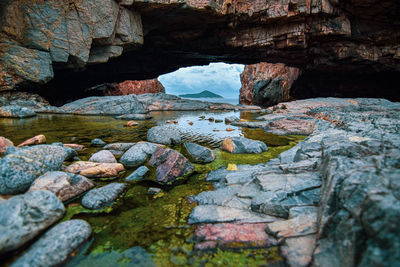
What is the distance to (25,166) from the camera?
2154 mm

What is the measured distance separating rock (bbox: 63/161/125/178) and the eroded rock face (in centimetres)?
2079

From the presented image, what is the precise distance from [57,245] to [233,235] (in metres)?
1.27

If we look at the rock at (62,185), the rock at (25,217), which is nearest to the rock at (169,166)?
the rock at (62,185)

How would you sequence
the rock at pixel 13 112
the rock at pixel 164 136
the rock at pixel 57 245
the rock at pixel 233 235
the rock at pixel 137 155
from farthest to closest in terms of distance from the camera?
the rock at pixel 13 112 < the rock at pixel 164 136 < the rock at pixel 137 155 < the rock at pixel 233 235 < the rock at pixel 57 245

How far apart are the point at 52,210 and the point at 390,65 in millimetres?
19464

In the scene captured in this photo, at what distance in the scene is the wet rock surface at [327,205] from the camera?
979 millimetres

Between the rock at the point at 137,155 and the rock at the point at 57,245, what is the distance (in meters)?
1.59

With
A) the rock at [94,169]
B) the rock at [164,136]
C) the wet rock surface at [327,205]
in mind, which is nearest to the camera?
the wet rock surface at [327,205]

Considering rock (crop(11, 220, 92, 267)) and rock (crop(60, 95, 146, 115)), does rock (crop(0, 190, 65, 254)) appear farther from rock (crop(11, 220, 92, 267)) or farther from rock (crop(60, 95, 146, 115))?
rock (crop(60, 95, 146, 115))

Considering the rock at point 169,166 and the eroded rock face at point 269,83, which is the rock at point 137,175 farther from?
the eroded rock face at point 269,83

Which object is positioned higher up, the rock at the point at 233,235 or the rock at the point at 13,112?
the rock at the point at 13,112

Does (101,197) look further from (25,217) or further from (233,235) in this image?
(233,235)

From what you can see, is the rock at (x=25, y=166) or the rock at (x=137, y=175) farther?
the rock at (x=137, y=175)

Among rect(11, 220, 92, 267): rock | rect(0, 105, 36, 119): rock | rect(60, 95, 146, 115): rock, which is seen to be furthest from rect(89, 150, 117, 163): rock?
rect(60, 95, 146, 115): rock
